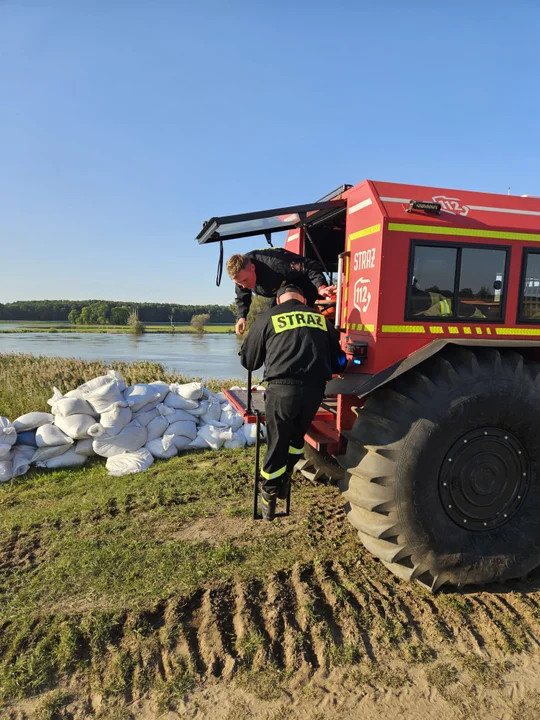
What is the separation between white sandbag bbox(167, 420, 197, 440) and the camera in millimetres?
5918

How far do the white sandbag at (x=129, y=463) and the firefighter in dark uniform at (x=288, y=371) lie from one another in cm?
263

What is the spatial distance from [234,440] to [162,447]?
0.95m

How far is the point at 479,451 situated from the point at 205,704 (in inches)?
83.0

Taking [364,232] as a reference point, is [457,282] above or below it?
below

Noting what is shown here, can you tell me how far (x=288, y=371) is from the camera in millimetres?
2871

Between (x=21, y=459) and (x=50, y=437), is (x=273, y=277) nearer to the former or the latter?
(x=50, y=437)

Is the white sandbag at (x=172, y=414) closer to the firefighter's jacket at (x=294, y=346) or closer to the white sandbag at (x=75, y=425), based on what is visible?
the white sandbag at (x=75, y=425)

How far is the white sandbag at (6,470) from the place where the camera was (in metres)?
5.09

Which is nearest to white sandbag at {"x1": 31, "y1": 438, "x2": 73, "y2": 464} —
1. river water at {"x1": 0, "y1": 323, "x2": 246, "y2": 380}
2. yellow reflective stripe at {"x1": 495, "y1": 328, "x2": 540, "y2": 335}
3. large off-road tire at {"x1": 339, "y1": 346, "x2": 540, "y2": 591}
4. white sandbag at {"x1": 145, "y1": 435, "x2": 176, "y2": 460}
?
white sandbag at {"x1": 145, "y1": 435, "x2": 176, "y2": 460}

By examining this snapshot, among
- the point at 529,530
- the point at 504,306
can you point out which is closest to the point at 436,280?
the point at 504,306

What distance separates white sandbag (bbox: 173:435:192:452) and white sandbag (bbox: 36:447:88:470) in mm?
1105

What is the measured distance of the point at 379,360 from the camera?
3.21 metres

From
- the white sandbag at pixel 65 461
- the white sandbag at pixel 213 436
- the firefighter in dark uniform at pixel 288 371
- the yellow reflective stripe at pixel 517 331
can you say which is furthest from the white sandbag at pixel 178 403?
the yellow reflective stripe at pixel 517 331

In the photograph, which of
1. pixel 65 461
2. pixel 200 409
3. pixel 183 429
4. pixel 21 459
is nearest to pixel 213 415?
pixel 200 409
